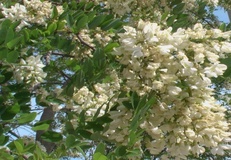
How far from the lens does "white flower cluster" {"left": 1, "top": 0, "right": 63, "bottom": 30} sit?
227cm

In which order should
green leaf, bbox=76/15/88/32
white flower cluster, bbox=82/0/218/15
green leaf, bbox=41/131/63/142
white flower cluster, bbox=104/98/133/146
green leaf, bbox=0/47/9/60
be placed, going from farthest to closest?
white flower cluster, bbox=82/0/218/15, green leaf, bbox=76/15/88/32, green leaf, bbox=41/131/63/142, green leaf, bbox=0/47/9/60, white flower cluster, bbox=104/98/133/146

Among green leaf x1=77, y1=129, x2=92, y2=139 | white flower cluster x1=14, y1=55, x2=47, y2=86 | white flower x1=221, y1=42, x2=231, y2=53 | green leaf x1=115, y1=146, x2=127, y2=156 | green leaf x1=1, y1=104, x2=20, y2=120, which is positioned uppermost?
white flower x1=221, y1=42, x2=231, y2=53

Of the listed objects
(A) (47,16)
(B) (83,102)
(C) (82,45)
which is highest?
(A) (47,16)

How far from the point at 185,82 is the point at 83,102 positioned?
62cm

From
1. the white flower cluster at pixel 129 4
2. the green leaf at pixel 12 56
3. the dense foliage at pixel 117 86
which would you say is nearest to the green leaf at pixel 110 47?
the dense foliage at pixel 117 86

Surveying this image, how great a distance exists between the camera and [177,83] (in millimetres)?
1710

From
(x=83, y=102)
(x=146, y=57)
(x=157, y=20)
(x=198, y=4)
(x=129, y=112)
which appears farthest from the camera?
(x=198, y=4)

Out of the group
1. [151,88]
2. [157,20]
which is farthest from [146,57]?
[157,20]

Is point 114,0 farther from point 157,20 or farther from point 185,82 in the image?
point 185,82

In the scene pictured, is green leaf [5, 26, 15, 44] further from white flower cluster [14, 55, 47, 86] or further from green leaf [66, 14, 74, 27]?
green leaf [66, 14, 74, 27]

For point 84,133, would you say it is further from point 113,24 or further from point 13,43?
point 113,24

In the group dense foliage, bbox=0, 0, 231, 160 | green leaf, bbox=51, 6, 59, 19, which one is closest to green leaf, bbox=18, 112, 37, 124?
dense foliage, bbox=0, 0, 231, 160

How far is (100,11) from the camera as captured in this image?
281 cm

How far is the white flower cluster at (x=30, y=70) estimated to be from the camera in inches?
83.6
